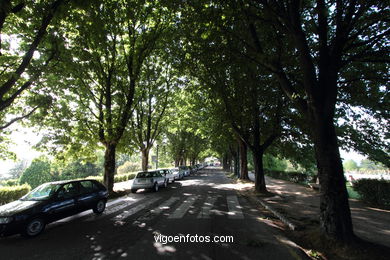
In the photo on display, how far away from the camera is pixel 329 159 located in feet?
15.1

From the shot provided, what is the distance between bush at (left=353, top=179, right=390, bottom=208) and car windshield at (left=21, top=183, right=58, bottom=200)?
14.5 meters

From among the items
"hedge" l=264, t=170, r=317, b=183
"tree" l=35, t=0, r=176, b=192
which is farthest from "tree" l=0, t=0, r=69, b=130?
"hedge" l=264, t=170, r=317, b=183

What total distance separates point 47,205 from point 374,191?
1451 cm

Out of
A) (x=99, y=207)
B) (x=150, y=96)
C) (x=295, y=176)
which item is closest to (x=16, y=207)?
(x=99, y=207)

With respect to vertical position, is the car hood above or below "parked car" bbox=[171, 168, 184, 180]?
above

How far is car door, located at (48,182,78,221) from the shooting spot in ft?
20.2

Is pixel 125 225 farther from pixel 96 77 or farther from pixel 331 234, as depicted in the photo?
pixel 96 77

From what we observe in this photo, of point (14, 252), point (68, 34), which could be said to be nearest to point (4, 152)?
point (68, 34)

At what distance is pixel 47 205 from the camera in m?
5.94

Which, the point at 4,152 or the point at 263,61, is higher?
the point at 263,61

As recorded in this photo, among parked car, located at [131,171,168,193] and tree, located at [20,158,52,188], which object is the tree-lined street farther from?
tree, located at [20,158,52,188]

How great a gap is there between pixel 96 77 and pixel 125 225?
33.3 feet

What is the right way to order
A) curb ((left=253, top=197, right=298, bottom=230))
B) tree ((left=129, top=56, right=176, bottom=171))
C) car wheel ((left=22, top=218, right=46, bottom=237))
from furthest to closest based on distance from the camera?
tree ((left=129, top=56, right=176, bottom=171)) → curb ((left=253, top=197, right=298, bottom=230)) → car wheel ((left=22, top=218, right=46, bottom=237))

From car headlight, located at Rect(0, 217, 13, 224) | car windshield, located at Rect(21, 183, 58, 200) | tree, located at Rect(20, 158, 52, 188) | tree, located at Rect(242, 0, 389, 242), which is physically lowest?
tree, located at Rect(20, 158, 52, 188)
